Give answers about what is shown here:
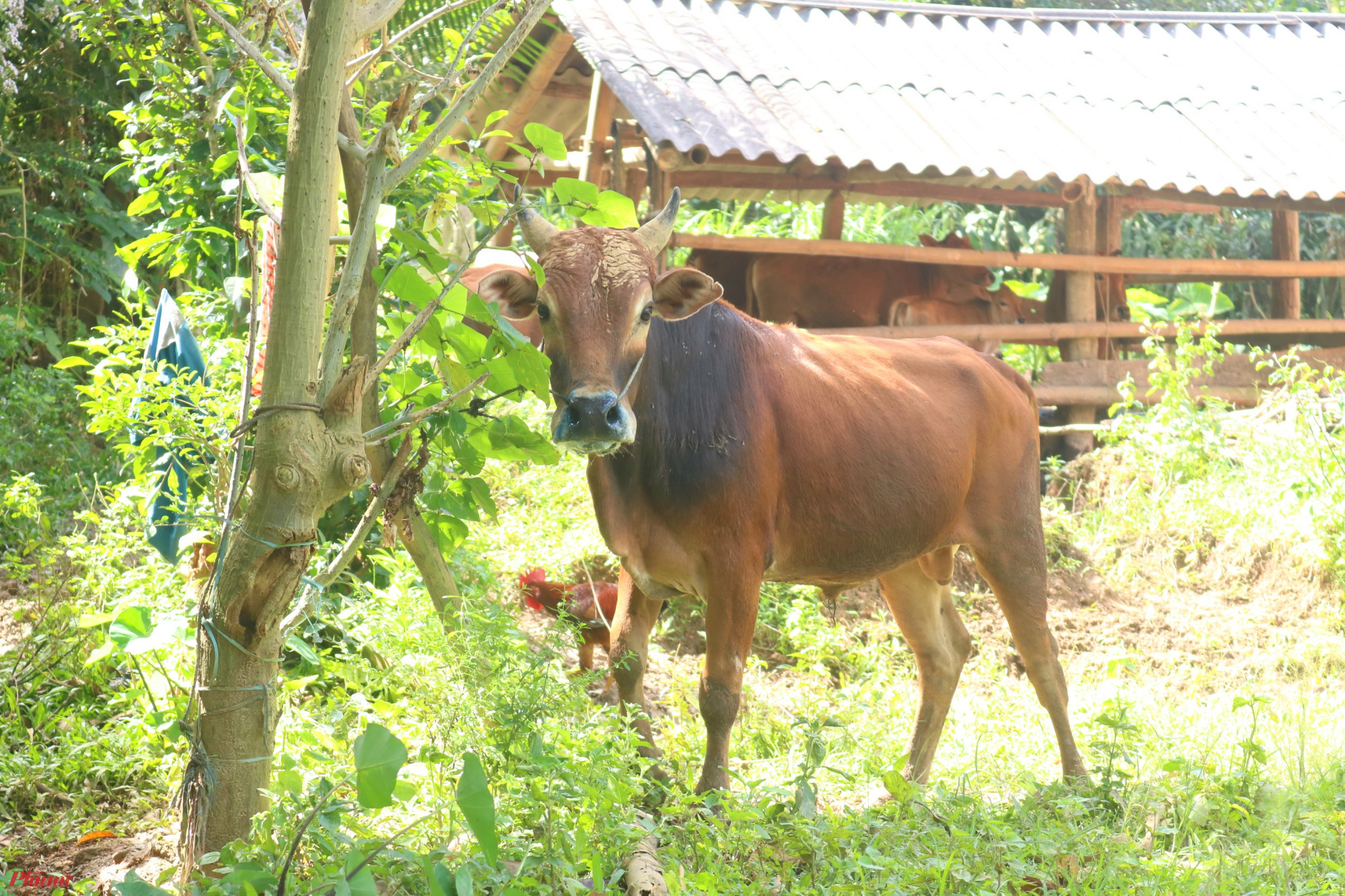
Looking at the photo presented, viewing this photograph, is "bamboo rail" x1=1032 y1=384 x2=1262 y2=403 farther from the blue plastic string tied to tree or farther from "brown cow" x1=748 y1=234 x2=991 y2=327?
the blue plastic string tied to tree

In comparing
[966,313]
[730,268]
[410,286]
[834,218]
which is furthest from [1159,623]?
[410,286]

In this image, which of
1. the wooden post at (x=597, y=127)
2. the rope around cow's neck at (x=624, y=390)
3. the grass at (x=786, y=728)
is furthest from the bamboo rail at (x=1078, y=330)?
the rope around cow's neck at (x=624, y=390)

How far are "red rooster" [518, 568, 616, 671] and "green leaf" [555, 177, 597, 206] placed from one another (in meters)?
2.19

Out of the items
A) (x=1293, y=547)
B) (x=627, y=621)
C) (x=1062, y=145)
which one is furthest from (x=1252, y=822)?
(x=1062, y=145)

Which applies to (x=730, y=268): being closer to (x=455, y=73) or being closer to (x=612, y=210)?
(x=612, y=210)

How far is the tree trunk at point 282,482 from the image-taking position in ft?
8.65

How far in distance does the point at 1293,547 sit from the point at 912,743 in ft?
12.6

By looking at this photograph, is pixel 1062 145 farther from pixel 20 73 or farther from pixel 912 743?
pixel 20 73

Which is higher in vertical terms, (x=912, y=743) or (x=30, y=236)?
(x=30, y=236)

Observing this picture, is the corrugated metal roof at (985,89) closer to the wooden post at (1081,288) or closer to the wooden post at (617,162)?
the wooden post at (1081,288)

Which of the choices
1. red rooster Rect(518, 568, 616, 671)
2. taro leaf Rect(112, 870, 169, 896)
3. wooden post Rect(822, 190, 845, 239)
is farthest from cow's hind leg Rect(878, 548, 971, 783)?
wooden post Rect(822, 190, 845, 239)

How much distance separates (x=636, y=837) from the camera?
312 cm

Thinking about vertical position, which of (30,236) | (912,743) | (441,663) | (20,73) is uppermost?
(20,73)

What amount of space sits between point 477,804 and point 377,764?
8.7 inches
